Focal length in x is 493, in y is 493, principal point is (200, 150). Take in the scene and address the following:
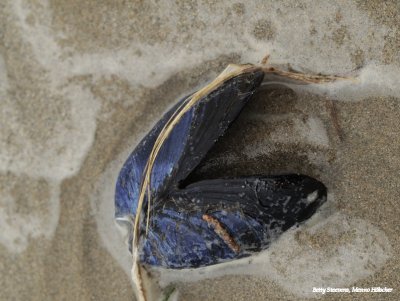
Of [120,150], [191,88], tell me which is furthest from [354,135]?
[120,150]

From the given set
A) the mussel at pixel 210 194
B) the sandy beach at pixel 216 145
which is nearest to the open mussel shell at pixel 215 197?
the mussel at pixel 210 194

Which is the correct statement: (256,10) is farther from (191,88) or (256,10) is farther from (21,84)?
(21,84)

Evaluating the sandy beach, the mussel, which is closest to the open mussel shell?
the mussel

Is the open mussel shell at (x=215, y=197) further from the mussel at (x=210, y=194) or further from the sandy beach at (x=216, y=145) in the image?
the sandy beach at (x=216, y=145)

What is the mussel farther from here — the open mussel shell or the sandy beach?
the sandy beach

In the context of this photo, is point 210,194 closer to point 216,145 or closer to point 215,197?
point 215,197

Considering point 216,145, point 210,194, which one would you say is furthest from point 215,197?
point 216,145
